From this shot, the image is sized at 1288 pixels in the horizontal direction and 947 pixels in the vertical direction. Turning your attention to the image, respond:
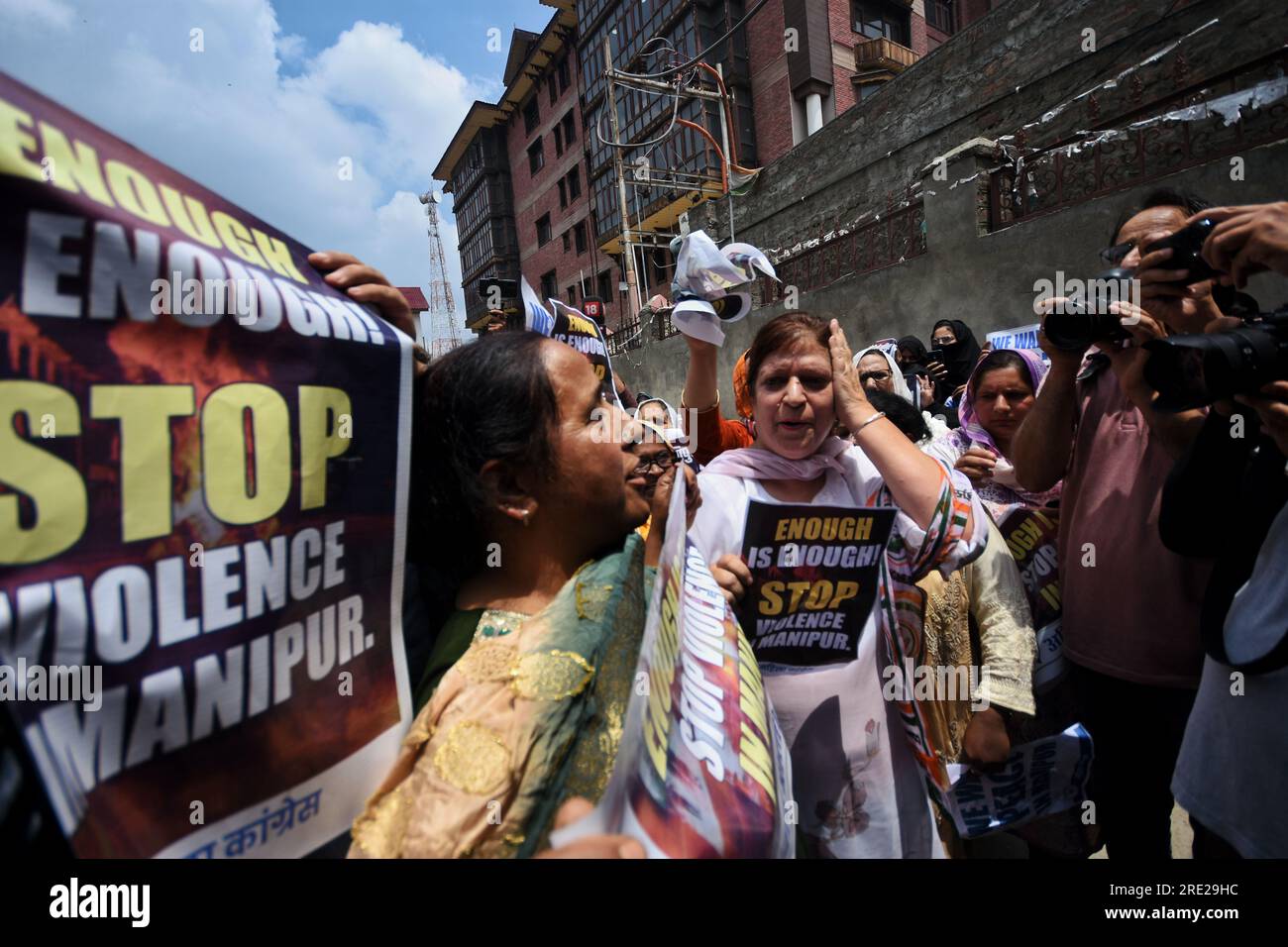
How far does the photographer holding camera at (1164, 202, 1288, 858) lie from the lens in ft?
3.97

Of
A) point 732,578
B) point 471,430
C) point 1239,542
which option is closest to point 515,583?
point 471,430

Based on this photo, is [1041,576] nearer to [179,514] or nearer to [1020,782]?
[1020,782]

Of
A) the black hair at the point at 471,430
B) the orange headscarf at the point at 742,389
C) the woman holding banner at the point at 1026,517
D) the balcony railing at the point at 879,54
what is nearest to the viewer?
the black hair at the point at 471,430

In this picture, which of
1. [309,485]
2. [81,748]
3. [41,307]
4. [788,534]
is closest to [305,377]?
[309,485]

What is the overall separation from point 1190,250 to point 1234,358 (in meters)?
0.53

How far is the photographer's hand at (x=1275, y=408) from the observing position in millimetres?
1202

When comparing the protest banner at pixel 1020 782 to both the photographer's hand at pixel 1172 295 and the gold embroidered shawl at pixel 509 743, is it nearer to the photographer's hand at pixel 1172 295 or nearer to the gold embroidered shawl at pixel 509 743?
the photographer's hand at pixel 1172 295

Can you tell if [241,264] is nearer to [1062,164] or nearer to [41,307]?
[41,307]

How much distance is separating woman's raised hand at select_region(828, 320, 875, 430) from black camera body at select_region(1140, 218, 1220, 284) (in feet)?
2.58

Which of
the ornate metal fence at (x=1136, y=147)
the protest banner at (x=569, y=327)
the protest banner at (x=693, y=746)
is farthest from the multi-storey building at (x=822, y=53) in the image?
the protest banner at (x=693, y=746)

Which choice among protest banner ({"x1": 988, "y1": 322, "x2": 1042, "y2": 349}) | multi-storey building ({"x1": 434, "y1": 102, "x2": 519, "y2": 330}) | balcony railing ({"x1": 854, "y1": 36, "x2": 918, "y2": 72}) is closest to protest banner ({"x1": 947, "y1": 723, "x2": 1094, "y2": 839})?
protest banner ({"x1": 988, "y1": 322, "x2": 1042, "y2": 349})

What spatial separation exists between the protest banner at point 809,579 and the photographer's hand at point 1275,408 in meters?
0.72
